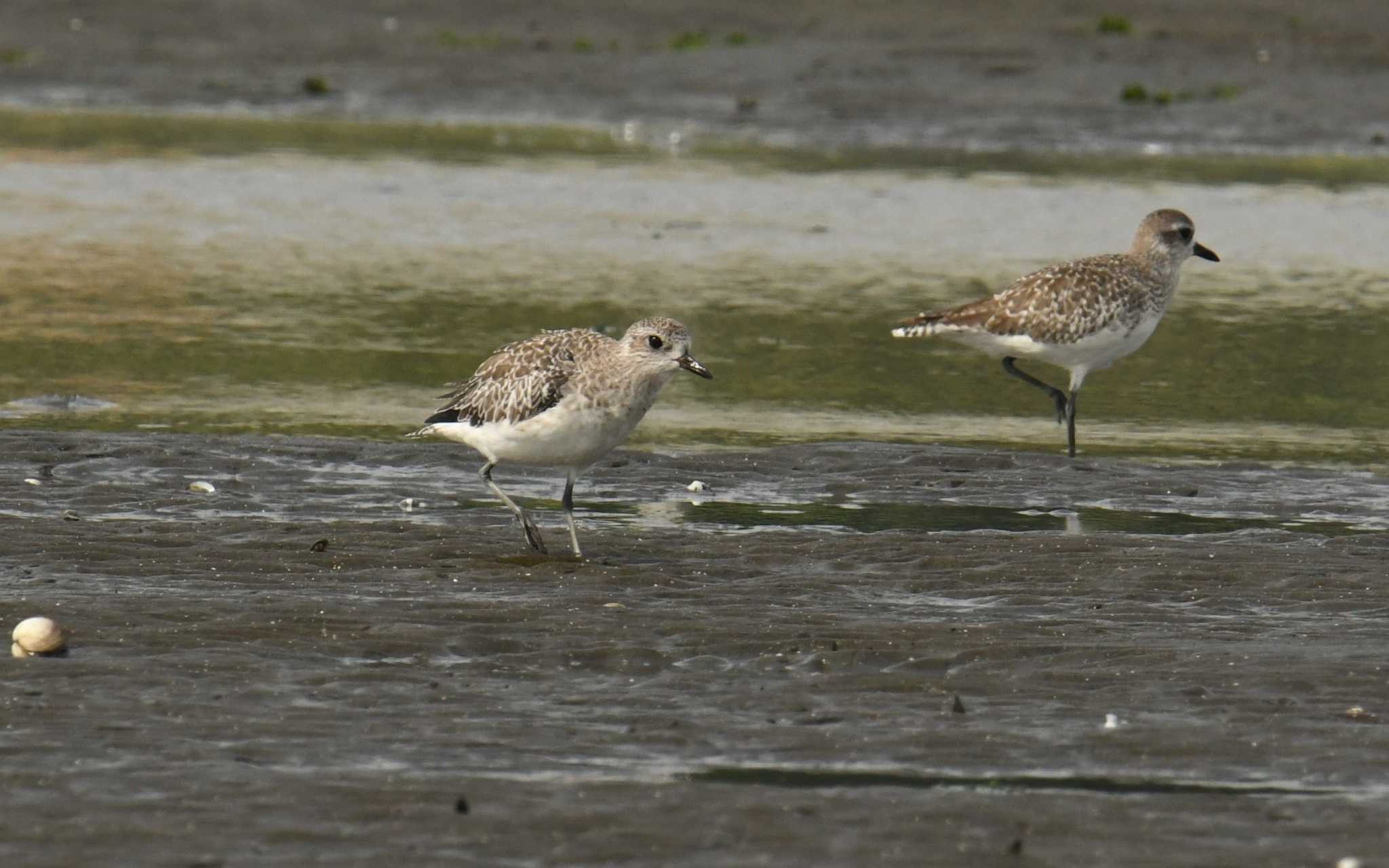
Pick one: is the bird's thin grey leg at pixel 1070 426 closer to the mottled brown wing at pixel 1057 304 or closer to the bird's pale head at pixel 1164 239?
the mottled brown wing at pixel 1057 304

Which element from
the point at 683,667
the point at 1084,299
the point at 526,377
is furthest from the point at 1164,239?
the point at 683,667

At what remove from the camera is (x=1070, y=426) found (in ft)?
46.7

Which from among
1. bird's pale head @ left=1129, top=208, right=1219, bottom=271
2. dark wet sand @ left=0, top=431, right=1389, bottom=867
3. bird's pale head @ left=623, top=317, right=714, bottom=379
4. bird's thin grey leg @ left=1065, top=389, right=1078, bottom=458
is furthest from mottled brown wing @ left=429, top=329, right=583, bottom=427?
bird's pale head @ left=1129, top=208, right=1219, bottom=271

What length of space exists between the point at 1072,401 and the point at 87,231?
35.1 feet

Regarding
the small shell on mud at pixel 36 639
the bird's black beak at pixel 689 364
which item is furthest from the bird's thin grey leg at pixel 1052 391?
the small shell on mud at pixel 36 639

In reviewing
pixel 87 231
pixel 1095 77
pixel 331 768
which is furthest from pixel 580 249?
pixel 331 768

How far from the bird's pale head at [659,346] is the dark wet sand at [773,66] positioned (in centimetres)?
1740

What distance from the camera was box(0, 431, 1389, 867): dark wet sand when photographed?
7062mm

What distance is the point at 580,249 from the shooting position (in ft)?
69.3

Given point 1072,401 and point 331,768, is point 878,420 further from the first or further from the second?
point 331,768

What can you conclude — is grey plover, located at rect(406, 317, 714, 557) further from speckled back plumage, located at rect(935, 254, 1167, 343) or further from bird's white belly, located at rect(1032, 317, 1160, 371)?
bird's white belly, located at rect(1032, 317, 1160, 371)

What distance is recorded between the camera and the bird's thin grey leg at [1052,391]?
1462 centimetres

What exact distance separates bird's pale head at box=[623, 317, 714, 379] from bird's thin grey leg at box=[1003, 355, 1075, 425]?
3988 millimetres

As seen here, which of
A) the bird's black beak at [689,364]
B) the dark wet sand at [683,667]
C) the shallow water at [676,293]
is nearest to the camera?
the dark wet sand at [683,667]
